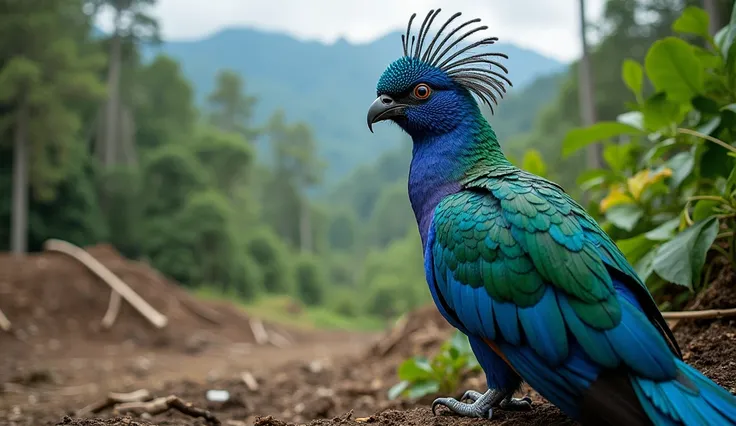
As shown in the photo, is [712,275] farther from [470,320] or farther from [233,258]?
[233,258]

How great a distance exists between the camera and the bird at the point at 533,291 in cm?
176

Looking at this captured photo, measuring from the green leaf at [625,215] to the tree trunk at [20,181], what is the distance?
59.1ft

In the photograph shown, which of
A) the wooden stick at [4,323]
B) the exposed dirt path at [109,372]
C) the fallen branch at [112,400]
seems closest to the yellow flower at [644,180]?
the fallen branch at [112,400]

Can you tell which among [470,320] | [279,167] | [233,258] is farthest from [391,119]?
[279,167]

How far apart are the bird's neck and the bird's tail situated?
3.30ft

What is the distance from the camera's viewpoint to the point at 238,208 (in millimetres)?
36031

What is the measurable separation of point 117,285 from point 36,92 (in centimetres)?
848

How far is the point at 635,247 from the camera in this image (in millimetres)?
3209

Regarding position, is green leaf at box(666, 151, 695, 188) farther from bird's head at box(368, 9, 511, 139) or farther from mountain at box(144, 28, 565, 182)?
mountain at box(144, 28, 565, 182)

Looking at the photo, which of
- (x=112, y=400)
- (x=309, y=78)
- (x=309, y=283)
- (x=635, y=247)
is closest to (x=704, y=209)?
(x=635, y=247)

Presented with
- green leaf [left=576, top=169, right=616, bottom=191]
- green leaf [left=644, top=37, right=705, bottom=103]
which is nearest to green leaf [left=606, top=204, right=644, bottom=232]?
green leaf [left=576, top=169, right=616, bottom=191]

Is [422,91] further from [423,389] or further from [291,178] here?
[291,178]

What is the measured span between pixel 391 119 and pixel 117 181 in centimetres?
2341

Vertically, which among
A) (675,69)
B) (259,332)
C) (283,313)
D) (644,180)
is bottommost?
(283,313)
